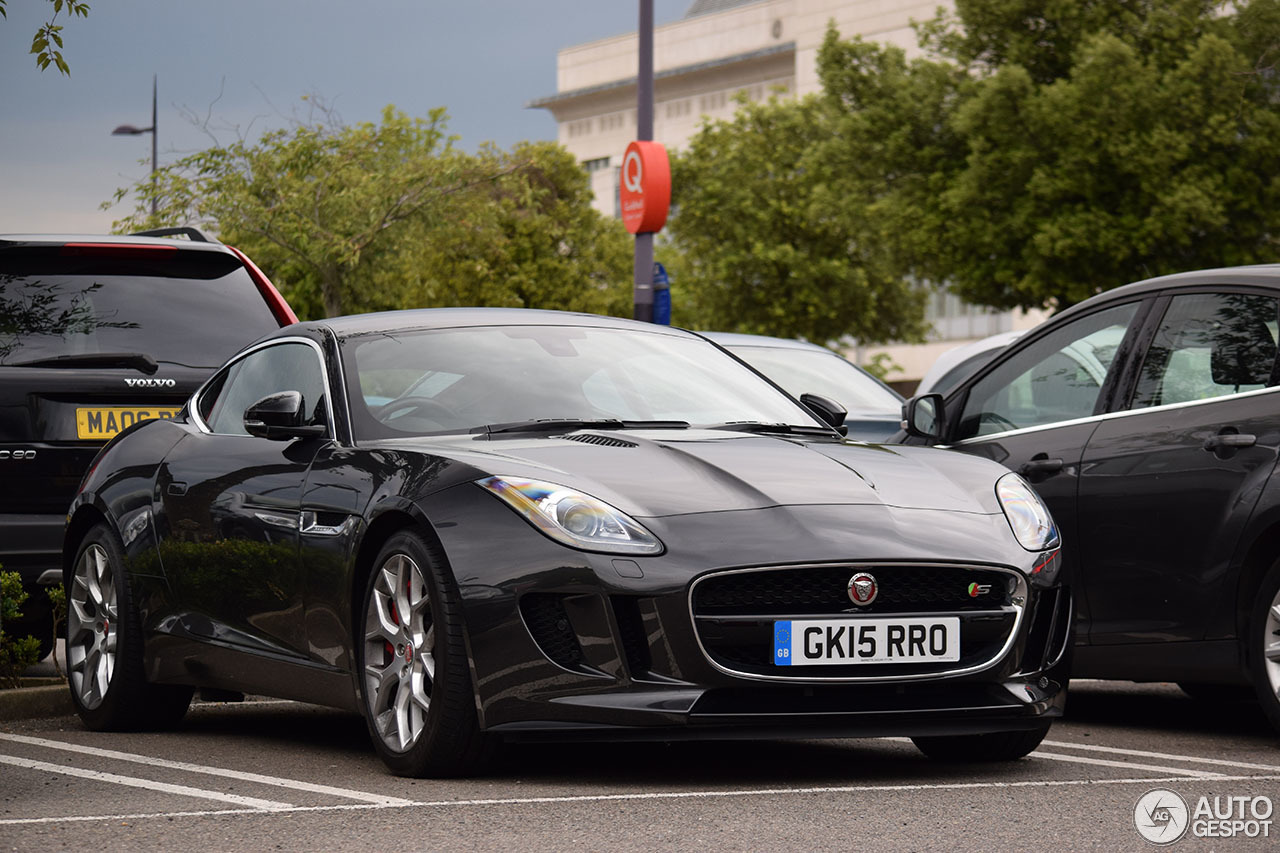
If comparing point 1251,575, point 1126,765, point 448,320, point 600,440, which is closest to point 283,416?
point 448,320

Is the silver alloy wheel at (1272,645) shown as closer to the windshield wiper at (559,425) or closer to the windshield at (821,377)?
the windshield wiper at (559,425)

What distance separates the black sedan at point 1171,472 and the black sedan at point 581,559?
39.3 inches

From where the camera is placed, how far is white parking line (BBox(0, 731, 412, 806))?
218 inches

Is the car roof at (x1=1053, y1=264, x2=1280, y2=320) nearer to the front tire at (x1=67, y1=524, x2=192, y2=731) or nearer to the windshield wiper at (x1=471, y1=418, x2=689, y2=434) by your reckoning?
the windshield wiper at (x1=471, y1=418, x2=689, y2=434)

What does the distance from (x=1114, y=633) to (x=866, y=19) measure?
69.7 m

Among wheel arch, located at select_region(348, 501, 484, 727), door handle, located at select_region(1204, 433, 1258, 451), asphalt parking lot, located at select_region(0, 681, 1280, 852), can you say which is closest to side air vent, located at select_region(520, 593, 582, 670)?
wheel arch, located at select_region(348, 501, 484, 727)

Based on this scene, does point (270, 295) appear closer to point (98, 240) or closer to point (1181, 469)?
point (98, 240)

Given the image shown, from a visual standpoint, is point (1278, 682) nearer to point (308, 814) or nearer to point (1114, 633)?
point (1114, 633)

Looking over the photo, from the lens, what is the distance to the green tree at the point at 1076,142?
94.1ft

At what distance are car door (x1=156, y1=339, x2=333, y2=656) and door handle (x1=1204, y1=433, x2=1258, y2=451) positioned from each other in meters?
3.01

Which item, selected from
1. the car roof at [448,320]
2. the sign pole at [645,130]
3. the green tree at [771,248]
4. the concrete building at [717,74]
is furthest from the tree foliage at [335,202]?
the concrete building at [717,74]

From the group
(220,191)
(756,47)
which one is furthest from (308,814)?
(756,47)

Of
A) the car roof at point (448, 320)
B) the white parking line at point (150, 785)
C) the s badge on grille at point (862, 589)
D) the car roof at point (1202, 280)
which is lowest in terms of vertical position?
the white parking line at point (150, 785)

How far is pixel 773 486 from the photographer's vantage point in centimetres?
588
